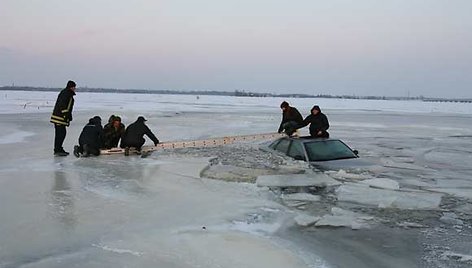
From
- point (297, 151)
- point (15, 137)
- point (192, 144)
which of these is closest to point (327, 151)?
point (297, 151)

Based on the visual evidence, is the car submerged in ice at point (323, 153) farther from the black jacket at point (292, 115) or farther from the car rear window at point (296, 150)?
the black jacket at point (292, 115)

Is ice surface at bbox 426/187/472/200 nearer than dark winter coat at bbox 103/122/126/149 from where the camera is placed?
Yes

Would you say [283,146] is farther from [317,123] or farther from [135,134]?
[135,134]

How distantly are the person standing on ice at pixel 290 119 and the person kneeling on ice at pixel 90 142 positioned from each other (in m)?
5.34

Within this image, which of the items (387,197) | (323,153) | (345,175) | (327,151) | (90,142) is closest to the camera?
(387,197)

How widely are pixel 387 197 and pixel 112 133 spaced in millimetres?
8448

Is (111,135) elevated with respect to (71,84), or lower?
lower

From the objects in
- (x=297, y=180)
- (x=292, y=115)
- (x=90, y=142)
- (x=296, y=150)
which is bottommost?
(x=297, y=180)

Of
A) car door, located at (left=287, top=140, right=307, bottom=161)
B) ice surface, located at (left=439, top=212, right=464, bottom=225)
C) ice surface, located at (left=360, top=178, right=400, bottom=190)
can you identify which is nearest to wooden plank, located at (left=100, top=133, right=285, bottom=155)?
car door, located at (left=287, top=140, right=307, bottom=161)

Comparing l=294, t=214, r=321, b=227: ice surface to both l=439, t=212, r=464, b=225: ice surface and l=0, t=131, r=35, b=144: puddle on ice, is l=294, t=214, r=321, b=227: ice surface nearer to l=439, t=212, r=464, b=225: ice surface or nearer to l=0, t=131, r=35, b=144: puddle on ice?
l=439, t=212, r=464, b=225: ice surface

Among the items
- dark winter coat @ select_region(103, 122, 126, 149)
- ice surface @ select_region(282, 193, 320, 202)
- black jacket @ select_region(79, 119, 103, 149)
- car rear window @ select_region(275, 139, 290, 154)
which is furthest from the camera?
dark winter coat @ select_region(103, 122, 126, 149)

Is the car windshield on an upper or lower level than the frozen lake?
upper

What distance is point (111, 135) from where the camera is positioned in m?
13.8

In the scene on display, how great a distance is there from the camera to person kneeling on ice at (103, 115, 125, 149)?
1368cm
